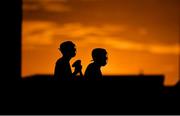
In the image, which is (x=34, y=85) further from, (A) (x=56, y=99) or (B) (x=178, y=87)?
(B) (x=178, y=87)

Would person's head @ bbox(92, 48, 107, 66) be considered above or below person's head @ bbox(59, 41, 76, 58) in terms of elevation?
below

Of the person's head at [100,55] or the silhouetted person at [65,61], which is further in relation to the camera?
the person's head at [100,55]

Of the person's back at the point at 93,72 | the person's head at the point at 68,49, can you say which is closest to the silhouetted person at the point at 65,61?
the person's head at the point at 68,49

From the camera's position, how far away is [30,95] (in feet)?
32.0

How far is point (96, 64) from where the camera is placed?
36.1 ft

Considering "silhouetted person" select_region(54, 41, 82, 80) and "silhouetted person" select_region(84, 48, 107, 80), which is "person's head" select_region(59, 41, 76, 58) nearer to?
"silhouetted person" select_region(54, 41, 82, 80)

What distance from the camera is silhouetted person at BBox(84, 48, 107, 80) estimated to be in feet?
35.7

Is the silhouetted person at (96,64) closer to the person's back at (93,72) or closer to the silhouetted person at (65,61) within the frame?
the person's back at (93,72)

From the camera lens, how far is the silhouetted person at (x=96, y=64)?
10.9 metres

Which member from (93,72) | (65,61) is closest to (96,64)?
(93,72)

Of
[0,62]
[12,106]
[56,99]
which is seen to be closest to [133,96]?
[56,99]

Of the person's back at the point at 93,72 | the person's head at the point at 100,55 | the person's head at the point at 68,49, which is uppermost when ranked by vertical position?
the person's head at the point at 68,49

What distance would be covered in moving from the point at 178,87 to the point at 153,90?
77.5 inches

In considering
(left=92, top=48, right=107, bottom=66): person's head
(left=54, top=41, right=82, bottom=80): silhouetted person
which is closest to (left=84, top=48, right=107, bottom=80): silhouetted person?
(left=92, top=48, right=107, bottom=66): person's head
